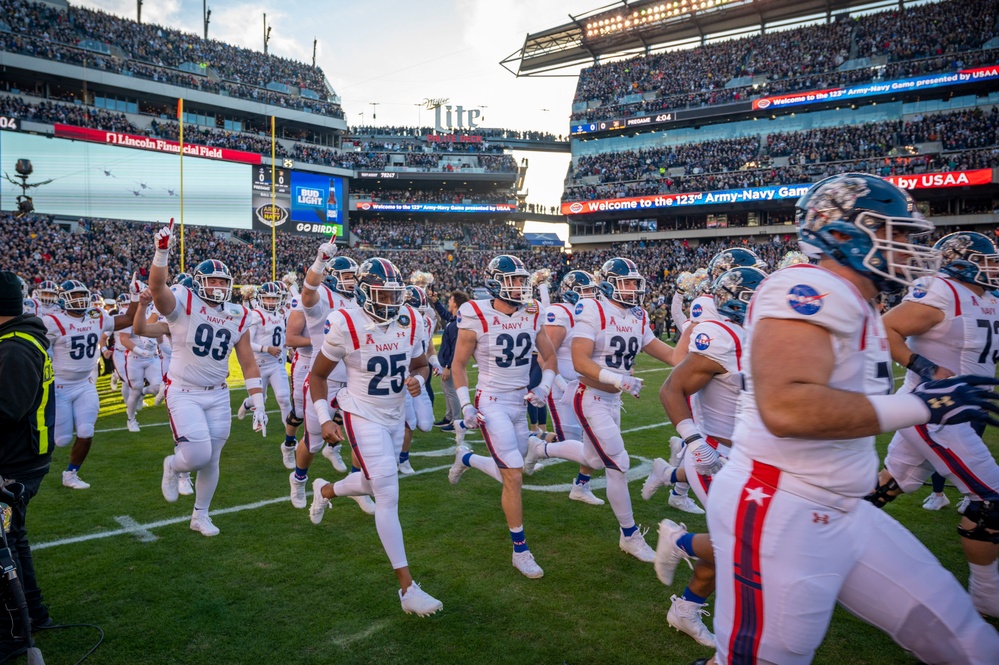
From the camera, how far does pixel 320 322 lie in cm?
826

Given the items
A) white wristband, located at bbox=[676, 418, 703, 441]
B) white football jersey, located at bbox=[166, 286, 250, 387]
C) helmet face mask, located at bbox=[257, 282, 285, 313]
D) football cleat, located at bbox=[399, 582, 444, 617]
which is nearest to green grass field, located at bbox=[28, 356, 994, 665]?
football cleat, located at bbox=[399, 582, 444, 617]

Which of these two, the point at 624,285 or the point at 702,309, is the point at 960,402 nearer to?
the point at 702,309

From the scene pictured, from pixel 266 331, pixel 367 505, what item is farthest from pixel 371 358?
pixel 266 331

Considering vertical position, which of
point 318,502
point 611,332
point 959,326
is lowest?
point 318,502

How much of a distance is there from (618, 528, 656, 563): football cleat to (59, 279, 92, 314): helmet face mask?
280 inches

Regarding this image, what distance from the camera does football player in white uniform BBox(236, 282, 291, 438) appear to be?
10055 mm

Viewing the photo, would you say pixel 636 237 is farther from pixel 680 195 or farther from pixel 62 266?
pixel 62 266

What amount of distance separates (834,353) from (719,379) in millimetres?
2260

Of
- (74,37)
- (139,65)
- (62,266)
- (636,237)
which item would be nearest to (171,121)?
(139,65)

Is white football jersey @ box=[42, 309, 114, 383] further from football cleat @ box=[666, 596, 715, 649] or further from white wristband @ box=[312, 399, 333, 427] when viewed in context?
football cleat @ box=[666, 596, 715, 649]

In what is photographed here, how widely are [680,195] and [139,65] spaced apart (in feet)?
118

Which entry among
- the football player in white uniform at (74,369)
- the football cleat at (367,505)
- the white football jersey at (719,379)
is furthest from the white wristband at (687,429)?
the football player in white uniform at (74,369)

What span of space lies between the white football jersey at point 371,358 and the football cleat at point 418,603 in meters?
1.26

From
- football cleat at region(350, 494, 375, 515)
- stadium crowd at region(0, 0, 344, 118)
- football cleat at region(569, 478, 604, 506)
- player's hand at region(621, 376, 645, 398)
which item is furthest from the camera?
stadium crowd at region(0, 0, 344, 118)
